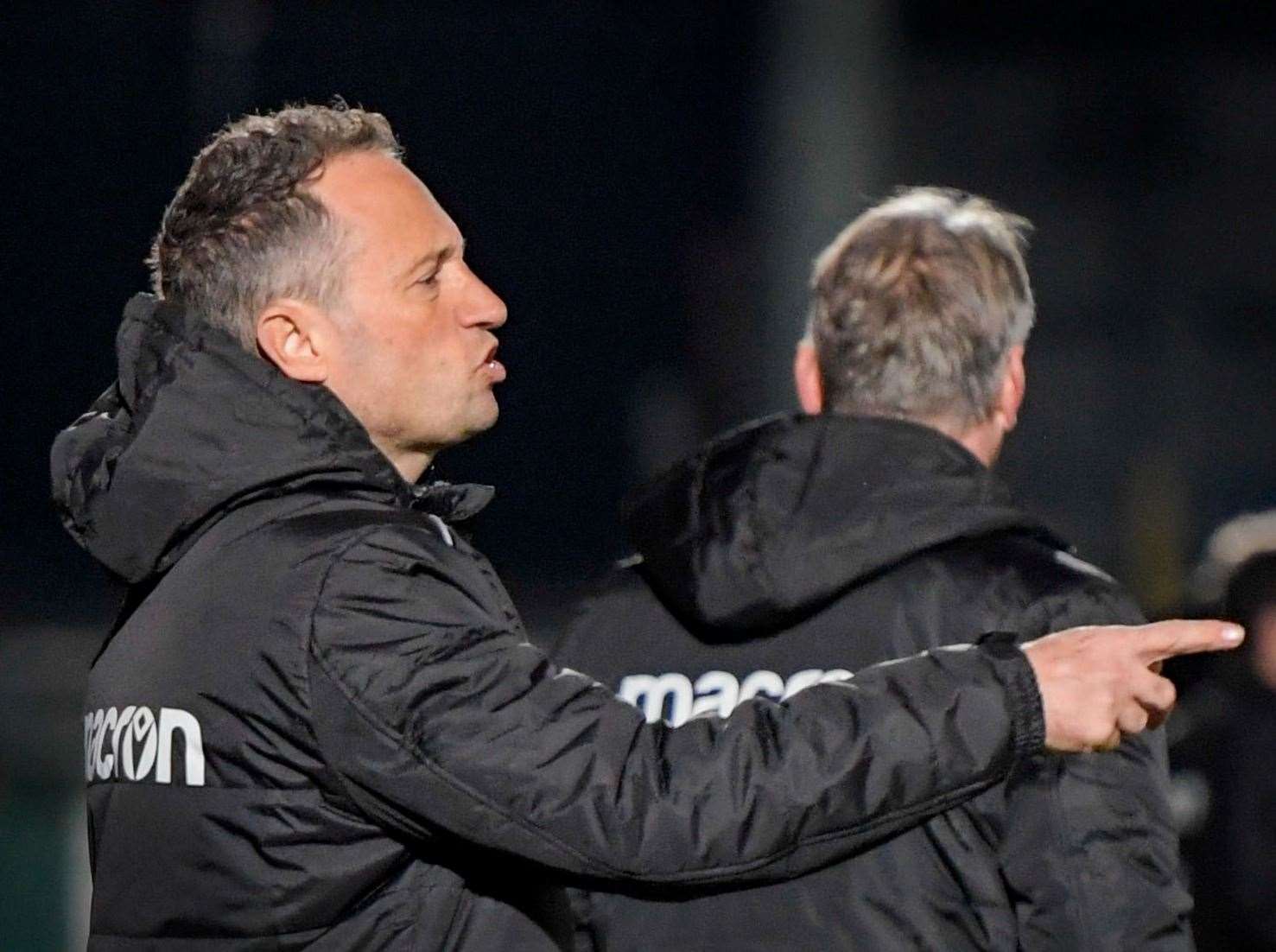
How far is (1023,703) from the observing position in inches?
81.4

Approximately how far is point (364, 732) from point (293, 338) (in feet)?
1.53

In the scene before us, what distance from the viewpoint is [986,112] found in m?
15.7

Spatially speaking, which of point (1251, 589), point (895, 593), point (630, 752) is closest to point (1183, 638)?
point (630, 752)

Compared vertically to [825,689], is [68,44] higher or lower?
Answer: lower

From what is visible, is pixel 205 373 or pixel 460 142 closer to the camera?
pixel 205 373

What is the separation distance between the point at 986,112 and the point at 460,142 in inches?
147

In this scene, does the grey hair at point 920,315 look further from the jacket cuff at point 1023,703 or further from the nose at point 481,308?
the jacket cuff at point 1023,703

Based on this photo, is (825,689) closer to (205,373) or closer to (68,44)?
(205,373)

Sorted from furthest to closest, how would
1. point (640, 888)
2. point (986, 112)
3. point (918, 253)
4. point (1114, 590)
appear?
point (986, 112) < point (918, 253) < point (1114, 590) < point (640, 888)

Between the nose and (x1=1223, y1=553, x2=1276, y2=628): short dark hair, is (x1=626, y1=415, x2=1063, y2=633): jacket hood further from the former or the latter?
(x1=1223, y1=553, x2=1276, y2=628): short dark hair

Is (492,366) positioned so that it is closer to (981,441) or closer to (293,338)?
(293,338)

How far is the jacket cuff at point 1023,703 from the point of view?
207cm

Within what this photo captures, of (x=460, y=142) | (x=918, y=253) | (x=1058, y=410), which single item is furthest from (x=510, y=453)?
(x=918, y=253)

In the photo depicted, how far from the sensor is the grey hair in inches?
110
